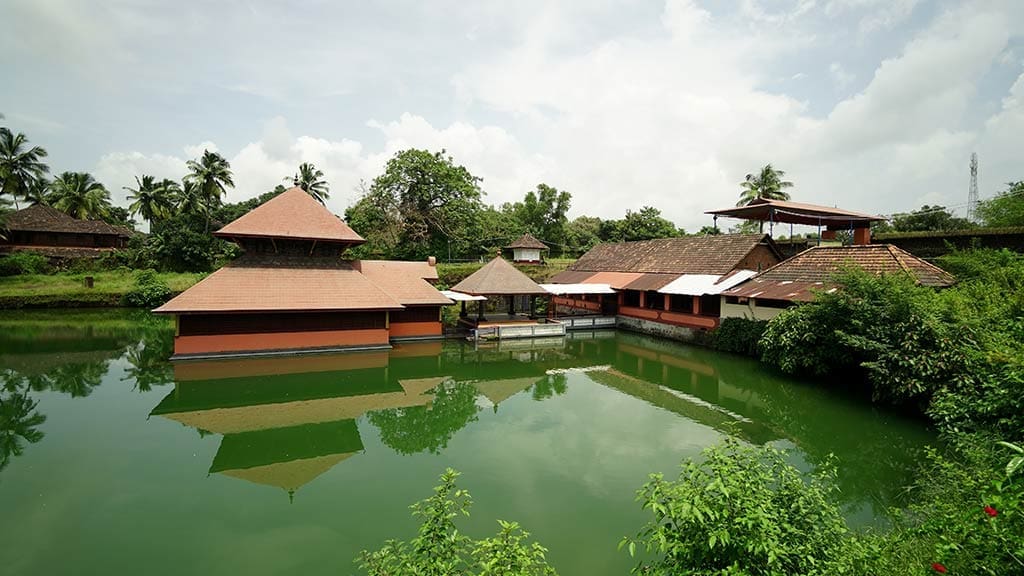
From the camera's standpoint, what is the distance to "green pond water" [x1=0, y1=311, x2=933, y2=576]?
16.6 ft

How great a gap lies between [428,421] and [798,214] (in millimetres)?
16761

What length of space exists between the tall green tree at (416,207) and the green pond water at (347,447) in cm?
1533

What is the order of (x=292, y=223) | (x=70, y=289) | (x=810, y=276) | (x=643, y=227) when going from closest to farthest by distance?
(x=810, y=276)
(x=292, y=223)
(x=70, y=289)
(x=643, y=227)

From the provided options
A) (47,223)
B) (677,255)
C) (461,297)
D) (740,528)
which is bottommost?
(740,528)

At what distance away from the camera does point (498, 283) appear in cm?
1870

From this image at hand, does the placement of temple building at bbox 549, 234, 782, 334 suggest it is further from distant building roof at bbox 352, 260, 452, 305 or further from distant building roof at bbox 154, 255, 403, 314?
distant building roof at bbox 154, 255, 403, 314

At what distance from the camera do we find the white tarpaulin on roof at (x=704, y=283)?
16.5m

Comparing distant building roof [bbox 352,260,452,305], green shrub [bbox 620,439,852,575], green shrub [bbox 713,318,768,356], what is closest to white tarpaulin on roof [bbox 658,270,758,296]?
green shrub [bbox 713,318,768,356]

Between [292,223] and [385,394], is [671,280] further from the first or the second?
[292,223]

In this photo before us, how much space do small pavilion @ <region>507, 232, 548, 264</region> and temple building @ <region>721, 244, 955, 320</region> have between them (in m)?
16.6

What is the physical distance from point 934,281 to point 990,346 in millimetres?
6673

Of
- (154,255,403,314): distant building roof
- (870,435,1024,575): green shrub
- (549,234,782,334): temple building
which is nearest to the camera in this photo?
(870,435,1024,575): green shrub

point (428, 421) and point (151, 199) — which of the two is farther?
point (151, 199)

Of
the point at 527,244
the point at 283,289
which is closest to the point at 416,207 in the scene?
the point at 527,244
